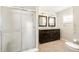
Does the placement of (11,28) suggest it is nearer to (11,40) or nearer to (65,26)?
(11,40)

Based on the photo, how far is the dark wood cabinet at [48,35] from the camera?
1.23 m

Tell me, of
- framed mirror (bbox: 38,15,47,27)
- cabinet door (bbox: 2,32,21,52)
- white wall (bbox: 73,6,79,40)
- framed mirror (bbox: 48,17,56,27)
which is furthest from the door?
white wall (bbox: 73,6,79,40)

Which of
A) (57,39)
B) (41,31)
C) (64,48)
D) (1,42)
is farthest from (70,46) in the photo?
(1,42)

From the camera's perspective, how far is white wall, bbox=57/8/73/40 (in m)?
1.12

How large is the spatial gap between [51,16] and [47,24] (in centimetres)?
14

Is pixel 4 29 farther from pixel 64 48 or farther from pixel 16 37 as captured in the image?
pixel 64 48

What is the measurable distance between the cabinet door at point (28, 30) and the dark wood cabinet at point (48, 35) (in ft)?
0.42

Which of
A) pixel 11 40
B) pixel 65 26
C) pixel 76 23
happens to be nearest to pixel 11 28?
pixel 11 40

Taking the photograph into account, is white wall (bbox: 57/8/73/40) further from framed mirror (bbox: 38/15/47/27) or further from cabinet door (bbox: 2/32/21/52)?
cabinet door (bbox: 2/32/21/52)

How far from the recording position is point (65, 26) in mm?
1177

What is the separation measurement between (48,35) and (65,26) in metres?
0.31

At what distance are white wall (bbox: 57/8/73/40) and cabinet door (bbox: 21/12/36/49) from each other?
0.39 m

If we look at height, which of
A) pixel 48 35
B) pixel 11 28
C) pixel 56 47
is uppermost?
pixel 11 28

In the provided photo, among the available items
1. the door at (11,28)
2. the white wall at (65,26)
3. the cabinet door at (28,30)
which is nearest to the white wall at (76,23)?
the white wall at (65,26)
